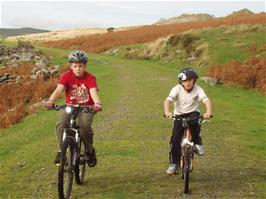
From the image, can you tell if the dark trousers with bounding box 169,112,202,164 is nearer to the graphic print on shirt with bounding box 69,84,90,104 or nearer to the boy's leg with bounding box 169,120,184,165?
the boy's leg with bounding box 169,120,184,165

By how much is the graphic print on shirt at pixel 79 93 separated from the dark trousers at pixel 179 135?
1908 mm

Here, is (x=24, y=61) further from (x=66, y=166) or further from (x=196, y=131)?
(x=66, y=166)

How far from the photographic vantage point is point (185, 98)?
9.58m

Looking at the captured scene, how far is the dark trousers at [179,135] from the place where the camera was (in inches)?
372

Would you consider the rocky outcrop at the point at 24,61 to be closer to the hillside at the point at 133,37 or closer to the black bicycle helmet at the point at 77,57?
the hillside at the point at 133,37

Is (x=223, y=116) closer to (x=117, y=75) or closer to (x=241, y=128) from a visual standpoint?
(x=241, y=128)

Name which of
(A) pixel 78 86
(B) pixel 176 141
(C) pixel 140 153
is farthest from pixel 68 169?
(C) pixel 140 153

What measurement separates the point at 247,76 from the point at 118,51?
25416 millimetres

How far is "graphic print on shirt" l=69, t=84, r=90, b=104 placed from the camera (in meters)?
9.11

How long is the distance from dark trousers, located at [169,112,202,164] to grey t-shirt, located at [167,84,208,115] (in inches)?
5.7

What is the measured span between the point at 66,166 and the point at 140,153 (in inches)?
187

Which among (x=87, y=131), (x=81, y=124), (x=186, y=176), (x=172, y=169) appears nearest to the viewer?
(x=81, y=124)

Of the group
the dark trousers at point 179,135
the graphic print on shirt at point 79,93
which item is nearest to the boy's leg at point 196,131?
the dark trousers at point 179,135

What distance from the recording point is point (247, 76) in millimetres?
Result: 28938
